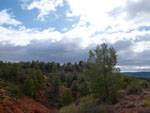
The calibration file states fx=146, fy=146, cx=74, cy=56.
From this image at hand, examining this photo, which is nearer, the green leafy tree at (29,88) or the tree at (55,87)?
the green leafy tree at (29,88)

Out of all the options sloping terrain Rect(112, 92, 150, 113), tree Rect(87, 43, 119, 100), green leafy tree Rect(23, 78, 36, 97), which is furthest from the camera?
green leafy tree Rect(23, 78, 36, 97)

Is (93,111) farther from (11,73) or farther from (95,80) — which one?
(11,73)

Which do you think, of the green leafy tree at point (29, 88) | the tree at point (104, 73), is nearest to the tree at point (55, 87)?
the green leafy tree at point (29, 88)

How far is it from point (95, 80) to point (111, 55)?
2901 mm

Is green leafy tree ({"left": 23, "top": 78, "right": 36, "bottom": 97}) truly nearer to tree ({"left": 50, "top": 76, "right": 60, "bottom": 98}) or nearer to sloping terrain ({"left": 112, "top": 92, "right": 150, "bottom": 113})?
tree ({"left": 50, "top": 76, "right": 60, "bottom": 98})

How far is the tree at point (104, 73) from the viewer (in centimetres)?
1367

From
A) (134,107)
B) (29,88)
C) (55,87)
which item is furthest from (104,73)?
(55,87)

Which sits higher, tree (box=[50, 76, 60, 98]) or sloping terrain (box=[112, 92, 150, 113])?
sloping terrain (box=[112, 92, 150, 113])

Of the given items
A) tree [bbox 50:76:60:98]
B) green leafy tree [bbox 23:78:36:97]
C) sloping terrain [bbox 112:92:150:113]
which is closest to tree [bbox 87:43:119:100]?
sloping terrain [bbox 112:92:150:113]

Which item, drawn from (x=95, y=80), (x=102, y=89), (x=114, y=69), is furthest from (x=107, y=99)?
(x=114, y=69)

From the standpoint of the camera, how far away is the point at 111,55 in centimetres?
1430

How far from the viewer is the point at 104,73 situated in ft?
46.3

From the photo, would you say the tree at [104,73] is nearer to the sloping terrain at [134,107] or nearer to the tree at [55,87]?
the sloping terrain at [134,107]

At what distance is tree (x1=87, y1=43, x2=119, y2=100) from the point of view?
44.9ft
